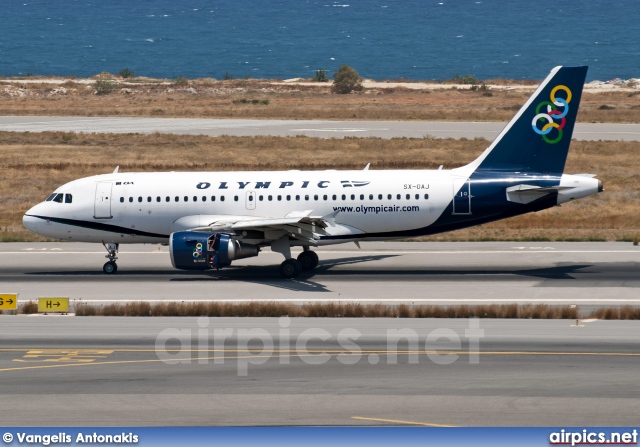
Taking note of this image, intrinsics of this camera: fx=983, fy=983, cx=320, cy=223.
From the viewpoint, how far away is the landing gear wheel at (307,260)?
132ft

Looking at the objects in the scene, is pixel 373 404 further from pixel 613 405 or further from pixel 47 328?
pixel 47 328

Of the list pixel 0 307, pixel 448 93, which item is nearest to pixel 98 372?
pixel 0 307

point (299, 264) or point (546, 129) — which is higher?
point (546, 129)

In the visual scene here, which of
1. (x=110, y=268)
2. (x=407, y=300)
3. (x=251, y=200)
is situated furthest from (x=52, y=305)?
(x=407, y=300)

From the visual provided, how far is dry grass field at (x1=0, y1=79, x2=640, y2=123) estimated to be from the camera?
10081 cm

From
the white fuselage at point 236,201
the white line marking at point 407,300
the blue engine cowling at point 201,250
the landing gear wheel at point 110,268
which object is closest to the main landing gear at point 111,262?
the landing gear wheel at point 110,268

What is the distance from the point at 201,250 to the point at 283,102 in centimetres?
8196

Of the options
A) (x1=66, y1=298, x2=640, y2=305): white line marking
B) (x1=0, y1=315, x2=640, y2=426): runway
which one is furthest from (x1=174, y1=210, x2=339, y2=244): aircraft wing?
(x1=0, y1=315, x2=640, y2=426): runway

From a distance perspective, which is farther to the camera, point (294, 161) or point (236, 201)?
point (294, 161)

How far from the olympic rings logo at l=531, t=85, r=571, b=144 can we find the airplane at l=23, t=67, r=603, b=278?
0.13 feet

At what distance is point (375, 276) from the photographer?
38531 millimetres

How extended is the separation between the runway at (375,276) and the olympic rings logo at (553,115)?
5436 millimetres

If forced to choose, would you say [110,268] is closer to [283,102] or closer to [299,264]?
[299,264]

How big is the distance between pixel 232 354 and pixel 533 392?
313 inches
